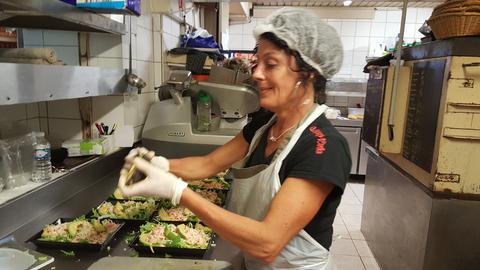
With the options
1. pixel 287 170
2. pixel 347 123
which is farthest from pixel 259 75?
pixel 347 123

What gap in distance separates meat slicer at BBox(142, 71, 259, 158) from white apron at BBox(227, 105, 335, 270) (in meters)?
1.02

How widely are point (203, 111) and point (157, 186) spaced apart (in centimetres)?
136

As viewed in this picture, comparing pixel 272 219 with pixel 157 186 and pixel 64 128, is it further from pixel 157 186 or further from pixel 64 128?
pixel 64 128

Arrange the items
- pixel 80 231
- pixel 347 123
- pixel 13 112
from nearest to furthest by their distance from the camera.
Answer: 1. pixel 80 231
2. pixel 13 112
3. pixel 347 123

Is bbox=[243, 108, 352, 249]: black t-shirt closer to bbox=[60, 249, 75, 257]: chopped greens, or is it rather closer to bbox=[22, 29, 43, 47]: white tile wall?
bbox=[60, 249, 75, 257]: chopped greens

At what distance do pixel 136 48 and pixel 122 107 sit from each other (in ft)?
1.27

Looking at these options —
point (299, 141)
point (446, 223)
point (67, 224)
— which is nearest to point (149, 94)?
point (67, 224)

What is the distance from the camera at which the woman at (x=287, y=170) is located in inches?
34.7

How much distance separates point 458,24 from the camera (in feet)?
5.52

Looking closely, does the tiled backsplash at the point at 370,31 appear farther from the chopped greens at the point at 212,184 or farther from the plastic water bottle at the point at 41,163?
the plastic water bottle at the point at 41,163

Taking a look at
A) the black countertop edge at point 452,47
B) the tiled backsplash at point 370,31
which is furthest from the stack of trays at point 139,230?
the tiled backsplash at point 370,31

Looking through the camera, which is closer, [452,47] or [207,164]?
[207,164]

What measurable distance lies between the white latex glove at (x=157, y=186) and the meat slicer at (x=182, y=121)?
1147 millimetres

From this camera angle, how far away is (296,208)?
88 centimetres
